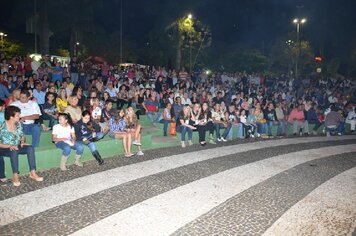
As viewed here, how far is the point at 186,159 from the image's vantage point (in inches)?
379

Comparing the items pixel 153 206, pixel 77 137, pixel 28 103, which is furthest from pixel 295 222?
pixel 28 103

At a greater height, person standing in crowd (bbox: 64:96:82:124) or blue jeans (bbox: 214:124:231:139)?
person standing in crowd (bbox: 64:96:82:124)

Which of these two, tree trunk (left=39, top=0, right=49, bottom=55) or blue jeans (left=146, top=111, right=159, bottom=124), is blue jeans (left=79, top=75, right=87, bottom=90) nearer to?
blue jeans (left=146, top=111, right=159, bottom=124)

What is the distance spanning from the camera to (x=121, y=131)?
9891 millimetres

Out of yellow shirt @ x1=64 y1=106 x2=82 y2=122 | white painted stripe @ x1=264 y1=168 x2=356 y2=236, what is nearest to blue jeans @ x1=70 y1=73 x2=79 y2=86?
yellow shirt @ x1=64 y1=106 x2=82 y2=122

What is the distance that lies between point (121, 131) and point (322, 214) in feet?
19.4

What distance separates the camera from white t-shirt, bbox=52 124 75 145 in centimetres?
798

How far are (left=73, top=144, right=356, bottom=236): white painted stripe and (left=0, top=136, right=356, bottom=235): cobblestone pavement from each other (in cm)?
2

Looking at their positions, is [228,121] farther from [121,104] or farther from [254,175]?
[254,175]

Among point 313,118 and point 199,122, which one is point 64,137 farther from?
point 313,118

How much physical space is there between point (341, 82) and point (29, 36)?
42.0 m

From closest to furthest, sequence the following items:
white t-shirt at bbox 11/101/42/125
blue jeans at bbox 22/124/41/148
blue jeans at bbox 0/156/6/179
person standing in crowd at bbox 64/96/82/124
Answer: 1. blue jeans at bbox 0/156/6/179
2. blue jeans at bbox 22/124/41/148
3. white t-shirt at bbox 11/101/42/125
4. person standing in crowd at bbox 64/96/82/124

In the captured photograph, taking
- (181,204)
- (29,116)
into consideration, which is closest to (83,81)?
(29,116)

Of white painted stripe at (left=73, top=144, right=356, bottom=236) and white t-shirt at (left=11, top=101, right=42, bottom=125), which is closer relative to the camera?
white painted stripe at (left=73, top=144, right=356, bottom=236)
